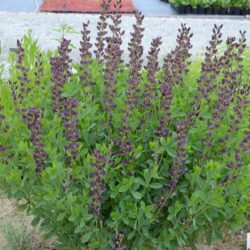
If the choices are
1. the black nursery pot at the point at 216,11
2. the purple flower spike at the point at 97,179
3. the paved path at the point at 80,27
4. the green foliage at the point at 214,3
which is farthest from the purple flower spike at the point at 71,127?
the black nursery pot at the point at 216,11

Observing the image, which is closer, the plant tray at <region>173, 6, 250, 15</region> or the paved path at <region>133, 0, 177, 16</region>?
the paved path at <region>133, 0, 177, 16</region>

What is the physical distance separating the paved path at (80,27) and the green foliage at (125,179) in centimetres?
493

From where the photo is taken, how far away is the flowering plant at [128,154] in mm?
2670

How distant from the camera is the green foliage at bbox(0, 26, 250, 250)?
8.77 ft

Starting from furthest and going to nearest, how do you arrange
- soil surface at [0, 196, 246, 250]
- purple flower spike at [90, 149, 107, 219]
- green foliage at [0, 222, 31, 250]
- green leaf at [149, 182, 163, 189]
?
soil surface at [0, 196, 246, 250], green foliage at [0, 222, 31, 250], green leaf at [149, 182, 163, 189], purple flower spike at [90, 149, 107, 219]

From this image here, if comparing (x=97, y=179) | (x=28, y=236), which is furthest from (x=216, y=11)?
(x=97, y=179)

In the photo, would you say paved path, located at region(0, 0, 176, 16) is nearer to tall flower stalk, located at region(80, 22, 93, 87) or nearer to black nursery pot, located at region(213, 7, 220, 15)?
black nursery pot, located at region(213, 7, 220, 15)

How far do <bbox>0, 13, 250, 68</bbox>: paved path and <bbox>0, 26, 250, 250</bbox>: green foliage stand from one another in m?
4.93

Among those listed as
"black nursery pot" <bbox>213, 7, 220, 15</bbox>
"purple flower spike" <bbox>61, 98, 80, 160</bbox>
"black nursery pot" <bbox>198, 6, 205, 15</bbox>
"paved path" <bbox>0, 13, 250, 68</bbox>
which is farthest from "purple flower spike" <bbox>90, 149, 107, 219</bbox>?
"black nursery pot" <bbox>213, 7, 220, 15</bbox>

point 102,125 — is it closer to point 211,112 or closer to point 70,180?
point 70,180

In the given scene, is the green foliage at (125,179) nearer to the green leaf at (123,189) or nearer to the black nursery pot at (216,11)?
the green leaf at (123,189)

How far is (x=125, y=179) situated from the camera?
2670 millimetres

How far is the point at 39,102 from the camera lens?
3.06 meters

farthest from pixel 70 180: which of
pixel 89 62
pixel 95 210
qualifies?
pixel 89 62
